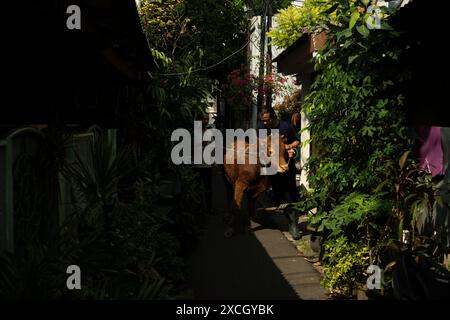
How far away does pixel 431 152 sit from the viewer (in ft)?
19.9

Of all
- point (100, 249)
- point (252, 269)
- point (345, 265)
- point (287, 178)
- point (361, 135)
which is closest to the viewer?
point (100, 249)

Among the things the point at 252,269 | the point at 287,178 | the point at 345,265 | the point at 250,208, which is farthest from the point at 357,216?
the point at 250,208

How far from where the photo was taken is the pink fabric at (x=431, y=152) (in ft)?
19.5

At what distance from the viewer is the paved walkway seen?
679 cm

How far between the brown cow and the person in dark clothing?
284 mm

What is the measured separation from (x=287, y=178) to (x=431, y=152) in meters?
4.49

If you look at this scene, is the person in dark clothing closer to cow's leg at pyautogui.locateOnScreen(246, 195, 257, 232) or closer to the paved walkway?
the paved walkway

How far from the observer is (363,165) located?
640 cm

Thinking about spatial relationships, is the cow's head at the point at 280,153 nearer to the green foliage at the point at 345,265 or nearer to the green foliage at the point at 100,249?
the green foliage at the point at 345,265

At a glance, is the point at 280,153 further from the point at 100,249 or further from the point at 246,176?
the point at 100,249

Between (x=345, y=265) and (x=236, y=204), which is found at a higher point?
(x=236, y=204)

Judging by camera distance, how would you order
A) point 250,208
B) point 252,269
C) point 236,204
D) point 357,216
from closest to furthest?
point 357,216 → point 252,269 → point 236,204 → point 250,208

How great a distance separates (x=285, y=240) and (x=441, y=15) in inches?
234
